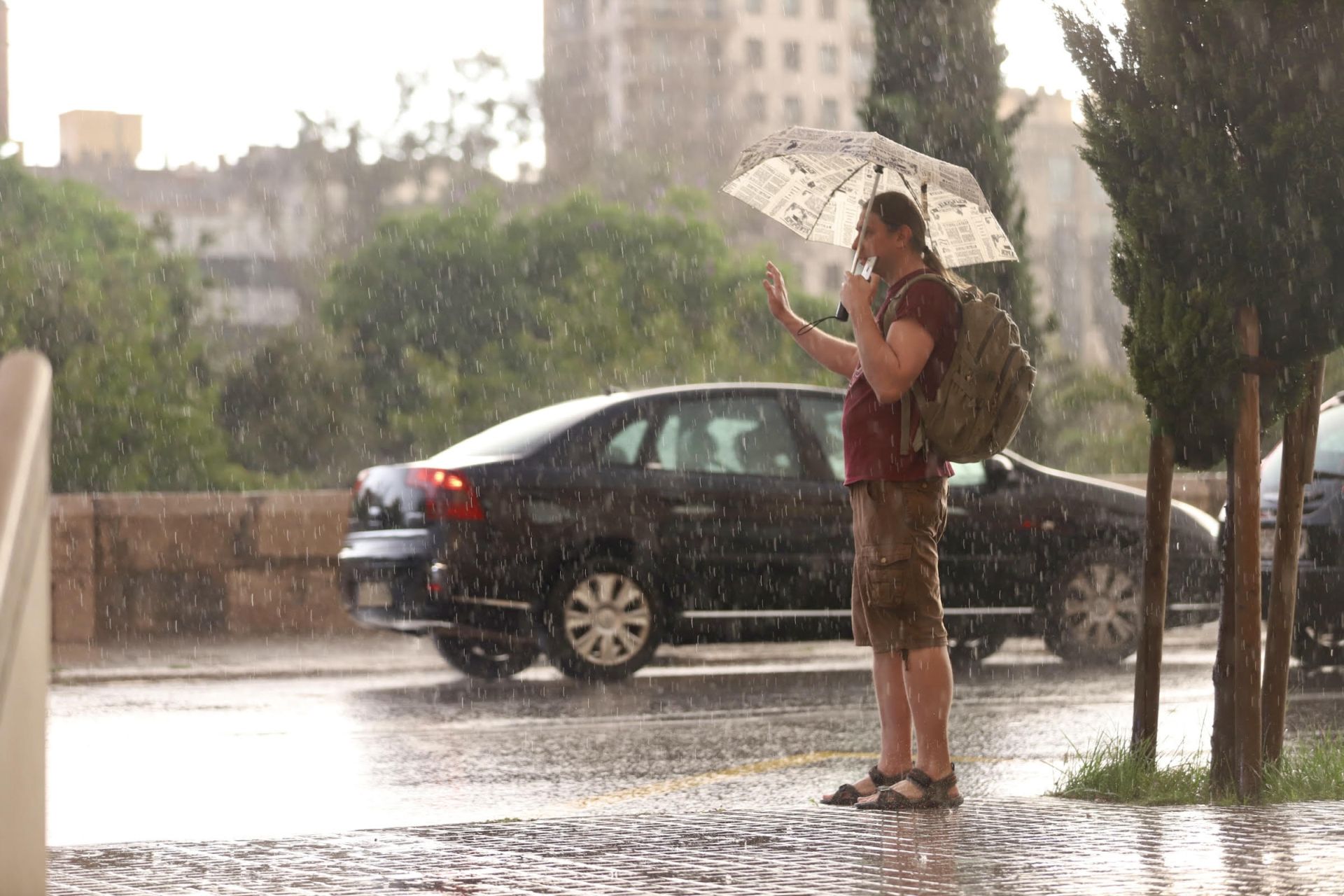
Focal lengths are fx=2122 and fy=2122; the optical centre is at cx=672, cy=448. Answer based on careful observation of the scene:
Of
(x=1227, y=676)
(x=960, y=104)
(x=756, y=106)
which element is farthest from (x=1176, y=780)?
(x=756, y=106)

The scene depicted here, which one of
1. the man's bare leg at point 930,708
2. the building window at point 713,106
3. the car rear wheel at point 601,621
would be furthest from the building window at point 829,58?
the man's bare leg at point 930,708

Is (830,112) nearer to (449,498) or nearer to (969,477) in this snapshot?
(969,477)

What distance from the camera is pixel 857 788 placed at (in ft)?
20.2

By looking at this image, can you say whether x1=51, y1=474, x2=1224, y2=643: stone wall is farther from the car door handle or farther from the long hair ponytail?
the long hair ponytail

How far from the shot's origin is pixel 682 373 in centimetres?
3381

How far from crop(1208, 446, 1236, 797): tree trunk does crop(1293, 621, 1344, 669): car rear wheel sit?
5.48 meters

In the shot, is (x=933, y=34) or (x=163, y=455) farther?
(x=163, y=455)

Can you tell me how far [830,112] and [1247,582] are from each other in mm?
133719

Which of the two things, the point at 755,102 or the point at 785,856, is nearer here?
the point at 785,856

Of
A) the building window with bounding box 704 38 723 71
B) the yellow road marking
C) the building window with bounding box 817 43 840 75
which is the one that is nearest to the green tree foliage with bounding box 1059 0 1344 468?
the yellow road marking

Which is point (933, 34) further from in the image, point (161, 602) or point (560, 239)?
point (560, 239)

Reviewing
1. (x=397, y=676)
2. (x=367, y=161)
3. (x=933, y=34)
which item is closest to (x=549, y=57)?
(x=367, y=161)

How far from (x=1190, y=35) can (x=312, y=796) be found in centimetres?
387

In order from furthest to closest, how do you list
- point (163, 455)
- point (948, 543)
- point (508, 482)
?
point (163, 455)
point (948, 543)
point (508, 482)
